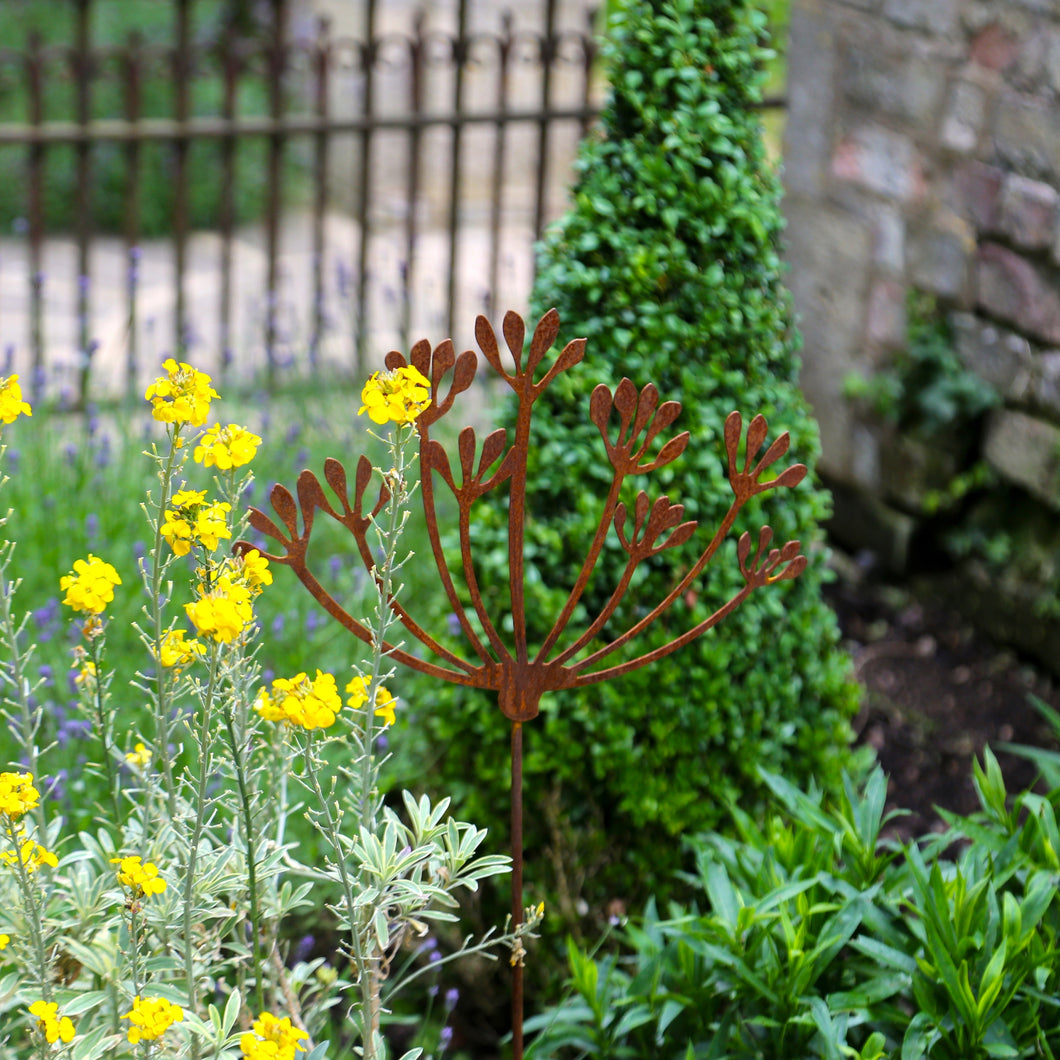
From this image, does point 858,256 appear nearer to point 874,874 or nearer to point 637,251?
point 637,251

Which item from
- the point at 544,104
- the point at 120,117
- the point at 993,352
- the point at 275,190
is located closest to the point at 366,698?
the point at 993,352

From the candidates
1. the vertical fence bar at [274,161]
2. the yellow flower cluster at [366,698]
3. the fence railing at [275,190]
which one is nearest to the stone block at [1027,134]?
the fence railing at [275,190]

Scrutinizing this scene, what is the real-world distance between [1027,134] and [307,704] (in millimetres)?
3061

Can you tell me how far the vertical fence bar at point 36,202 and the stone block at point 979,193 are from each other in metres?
2.80

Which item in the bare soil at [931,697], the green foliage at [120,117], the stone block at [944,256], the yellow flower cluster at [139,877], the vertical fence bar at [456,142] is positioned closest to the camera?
the yellow flower cluster at [139,877]

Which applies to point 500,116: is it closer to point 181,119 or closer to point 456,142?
point 456,142

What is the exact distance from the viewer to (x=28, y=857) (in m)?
1.56

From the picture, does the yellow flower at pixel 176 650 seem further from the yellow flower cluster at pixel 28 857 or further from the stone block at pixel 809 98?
the stone block at pixel 809 98

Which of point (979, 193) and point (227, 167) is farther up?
point (979, 193)

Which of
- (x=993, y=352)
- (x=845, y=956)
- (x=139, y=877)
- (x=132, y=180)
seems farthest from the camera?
(x=132, y=180)

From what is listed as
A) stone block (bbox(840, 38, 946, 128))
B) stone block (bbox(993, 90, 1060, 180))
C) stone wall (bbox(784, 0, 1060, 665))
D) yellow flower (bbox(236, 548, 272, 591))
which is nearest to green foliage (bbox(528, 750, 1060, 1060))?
yellow flower (bbox(236, 548, 272, 591))

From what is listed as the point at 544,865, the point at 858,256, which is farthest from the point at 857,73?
the point at 544,865

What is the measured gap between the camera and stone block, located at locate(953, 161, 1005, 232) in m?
3.82

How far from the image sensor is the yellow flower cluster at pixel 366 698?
156 centimetres
